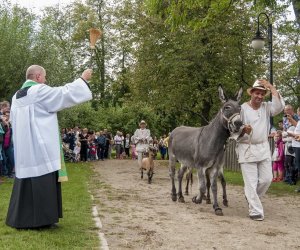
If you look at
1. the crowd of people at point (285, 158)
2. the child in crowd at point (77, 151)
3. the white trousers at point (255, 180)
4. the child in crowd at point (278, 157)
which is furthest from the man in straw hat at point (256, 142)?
the child in crowd at point (77, 151)

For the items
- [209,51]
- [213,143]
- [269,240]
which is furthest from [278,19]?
[269,240]

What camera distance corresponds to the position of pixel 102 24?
45.8 meters

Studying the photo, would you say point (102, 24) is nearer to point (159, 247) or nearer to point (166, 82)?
point (166, 82)

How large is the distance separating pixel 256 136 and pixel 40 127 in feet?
13.2

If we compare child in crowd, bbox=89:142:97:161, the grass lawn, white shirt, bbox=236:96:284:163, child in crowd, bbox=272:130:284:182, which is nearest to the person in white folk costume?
the grass lawn

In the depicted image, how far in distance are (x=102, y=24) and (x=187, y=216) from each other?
39587mm

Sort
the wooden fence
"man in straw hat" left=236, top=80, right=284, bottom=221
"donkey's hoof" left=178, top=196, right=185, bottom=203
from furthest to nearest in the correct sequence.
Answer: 1. the wooden fence
2. "donkey's hoof" left=178, top=196, right=185, bottom=203
3. "man in straw hat" left=236, top=80, right=284, bottom=221

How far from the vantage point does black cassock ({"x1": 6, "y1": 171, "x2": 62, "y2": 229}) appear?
6.49 m

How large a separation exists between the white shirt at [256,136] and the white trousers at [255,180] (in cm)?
15

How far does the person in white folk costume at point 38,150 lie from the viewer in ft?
21.4

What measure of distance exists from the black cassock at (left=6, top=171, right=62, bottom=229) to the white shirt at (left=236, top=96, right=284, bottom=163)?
3.68 meters

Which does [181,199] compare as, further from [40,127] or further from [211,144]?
[40,127]

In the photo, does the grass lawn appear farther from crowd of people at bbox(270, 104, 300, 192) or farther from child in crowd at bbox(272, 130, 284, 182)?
child in crowd at bbox(272, 130, 284, 182)

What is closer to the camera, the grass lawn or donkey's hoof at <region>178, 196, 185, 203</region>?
the grass lawn
